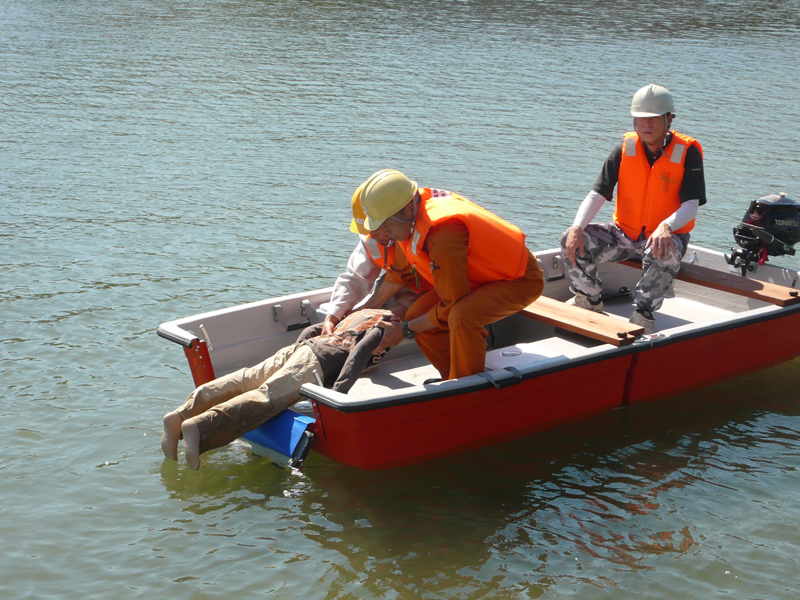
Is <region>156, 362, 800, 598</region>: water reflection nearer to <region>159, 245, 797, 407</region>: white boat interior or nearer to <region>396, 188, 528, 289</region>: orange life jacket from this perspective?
<region>159, 245, 797, 407</region>: white boat interior

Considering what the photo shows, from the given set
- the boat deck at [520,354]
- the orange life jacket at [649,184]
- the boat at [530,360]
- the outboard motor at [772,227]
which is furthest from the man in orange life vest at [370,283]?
the outboard motor at [772,227]

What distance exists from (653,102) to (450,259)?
7.16 ft

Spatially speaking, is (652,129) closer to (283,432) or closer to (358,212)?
(358,212)

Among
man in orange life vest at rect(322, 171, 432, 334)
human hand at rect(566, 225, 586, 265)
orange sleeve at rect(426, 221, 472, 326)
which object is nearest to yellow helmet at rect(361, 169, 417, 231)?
orange sleeve at rect(426, 221, 472, 326)

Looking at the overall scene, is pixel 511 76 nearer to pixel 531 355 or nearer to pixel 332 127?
pixel 332 127

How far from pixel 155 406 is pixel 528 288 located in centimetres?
280

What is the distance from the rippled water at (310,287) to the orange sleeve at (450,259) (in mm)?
1173

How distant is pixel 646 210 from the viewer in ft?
20.3

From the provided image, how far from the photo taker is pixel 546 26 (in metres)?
24.6

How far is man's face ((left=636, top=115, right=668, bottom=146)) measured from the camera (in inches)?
230

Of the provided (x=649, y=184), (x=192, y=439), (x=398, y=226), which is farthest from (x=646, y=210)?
(x=192, y=439)

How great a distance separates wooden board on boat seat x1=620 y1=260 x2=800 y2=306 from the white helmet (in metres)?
1.15

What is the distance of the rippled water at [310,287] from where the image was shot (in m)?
4.40

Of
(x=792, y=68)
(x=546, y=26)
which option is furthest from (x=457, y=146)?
(x=546, y=26)
